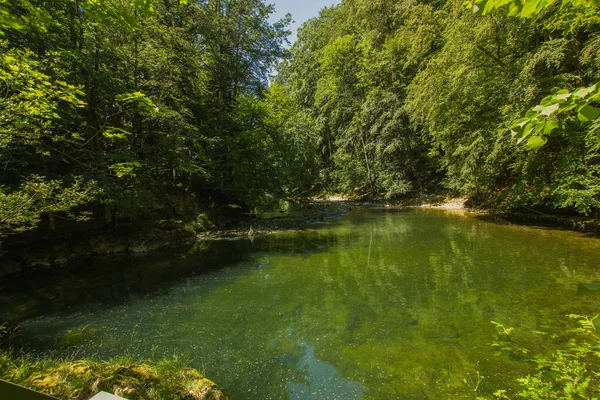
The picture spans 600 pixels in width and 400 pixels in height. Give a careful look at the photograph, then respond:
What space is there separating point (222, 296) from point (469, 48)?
52.4 ft

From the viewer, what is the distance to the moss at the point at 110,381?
254 centimetres

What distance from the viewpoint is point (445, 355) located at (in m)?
4.17

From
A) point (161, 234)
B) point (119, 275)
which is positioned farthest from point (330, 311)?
point (161, 234)

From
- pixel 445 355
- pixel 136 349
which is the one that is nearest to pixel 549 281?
pixel 445 355

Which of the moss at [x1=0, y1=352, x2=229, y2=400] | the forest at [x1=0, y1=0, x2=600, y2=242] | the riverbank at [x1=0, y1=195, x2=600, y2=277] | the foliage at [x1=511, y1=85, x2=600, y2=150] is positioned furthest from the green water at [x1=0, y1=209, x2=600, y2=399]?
the foliage at [x1=511, y1=85, x2=600, y2=150]

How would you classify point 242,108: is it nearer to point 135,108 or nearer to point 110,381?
point 135,108

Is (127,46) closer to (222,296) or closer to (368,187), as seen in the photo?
(222,296)

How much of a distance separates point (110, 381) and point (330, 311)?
4101mm

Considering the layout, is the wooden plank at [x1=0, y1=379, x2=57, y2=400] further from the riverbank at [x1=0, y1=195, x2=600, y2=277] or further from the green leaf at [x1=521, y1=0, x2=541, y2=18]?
the riverbank at [x1=0, y1=195, x2=600, y2=277]

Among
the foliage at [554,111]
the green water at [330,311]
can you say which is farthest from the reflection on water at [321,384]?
the foliage at [554,111]

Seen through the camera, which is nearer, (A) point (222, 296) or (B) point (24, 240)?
(A) point (222, 296)

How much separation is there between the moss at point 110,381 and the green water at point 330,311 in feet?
2.75

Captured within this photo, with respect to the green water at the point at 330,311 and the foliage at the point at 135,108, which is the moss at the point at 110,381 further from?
the foliage at the point at 135,108

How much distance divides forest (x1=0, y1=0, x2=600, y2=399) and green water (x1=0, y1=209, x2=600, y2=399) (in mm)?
89
